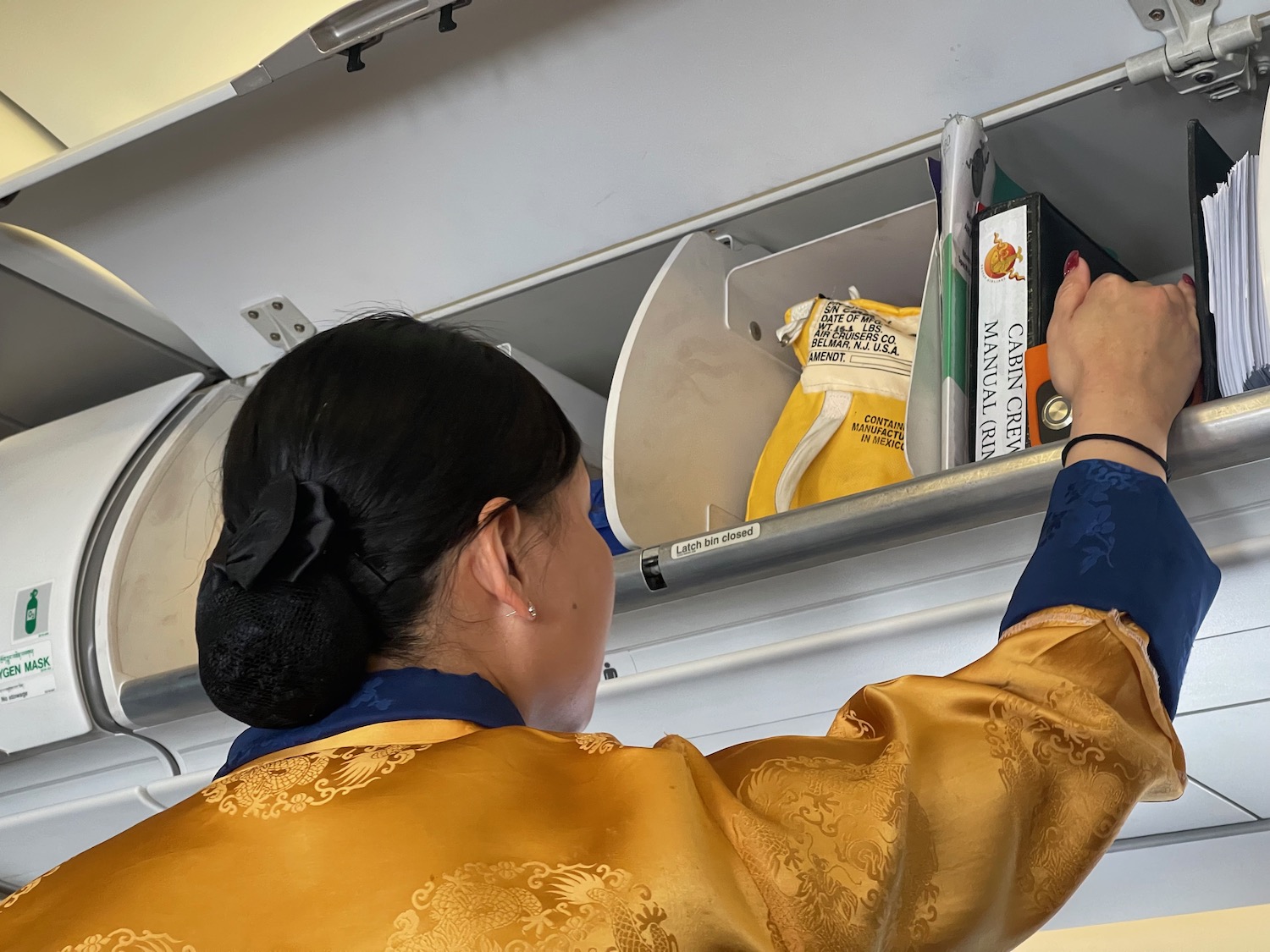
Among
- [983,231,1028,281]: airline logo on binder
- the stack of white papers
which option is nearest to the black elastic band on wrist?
the stack of white papers

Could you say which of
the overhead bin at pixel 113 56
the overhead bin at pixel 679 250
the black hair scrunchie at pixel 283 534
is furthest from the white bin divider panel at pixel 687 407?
the overhead bin at pixel 113 56

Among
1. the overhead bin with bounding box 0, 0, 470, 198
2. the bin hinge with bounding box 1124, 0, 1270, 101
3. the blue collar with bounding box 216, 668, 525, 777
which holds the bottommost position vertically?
the blue collar with bounding box 216, 668, 525, 777

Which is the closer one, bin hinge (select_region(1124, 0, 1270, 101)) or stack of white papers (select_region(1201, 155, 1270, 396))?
stack of white papers (select_region(1201, 155, 1270, 396))


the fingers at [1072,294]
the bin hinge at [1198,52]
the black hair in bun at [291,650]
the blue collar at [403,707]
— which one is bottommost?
the blue collar at [403,707]

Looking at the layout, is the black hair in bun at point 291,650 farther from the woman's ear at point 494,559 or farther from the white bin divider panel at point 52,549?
the white bin divider panel at point 52,549

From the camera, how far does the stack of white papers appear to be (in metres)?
1.14

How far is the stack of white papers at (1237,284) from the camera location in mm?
1136

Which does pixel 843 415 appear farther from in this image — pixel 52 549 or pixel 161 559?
pixel 52 549

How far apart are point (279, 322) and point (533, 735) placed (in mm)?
1319

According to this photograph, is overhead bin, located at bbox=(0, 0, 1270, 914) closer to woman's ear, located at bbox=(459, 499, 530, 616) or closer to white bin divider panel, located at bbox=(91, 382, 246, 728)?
white bin divider panel, located at bbox=(91, 382, 246, 728)

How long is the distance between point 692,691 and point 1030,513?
511 millimetres

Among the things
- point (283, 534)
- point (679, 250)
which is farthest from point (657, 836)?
point (679, 250)

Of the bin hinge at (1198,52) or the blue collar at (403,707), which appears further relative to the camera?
the bin hinge at (1198,52)

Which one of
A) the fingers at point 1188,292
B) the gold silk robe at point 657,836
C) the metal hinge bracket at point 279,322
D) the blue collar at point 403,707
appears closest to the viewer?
the gold silk robe at point 657,836
